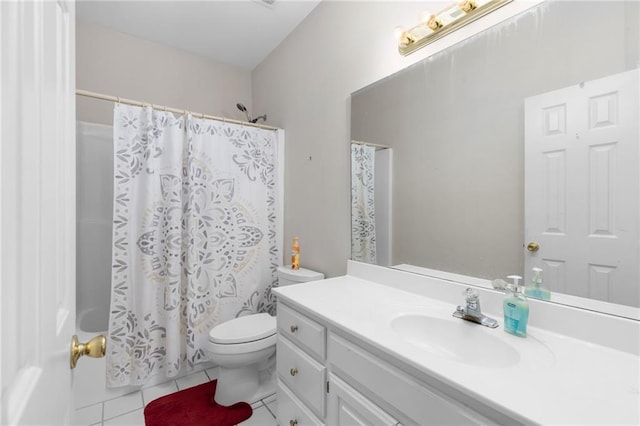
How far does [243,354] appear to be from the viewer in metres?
1.66

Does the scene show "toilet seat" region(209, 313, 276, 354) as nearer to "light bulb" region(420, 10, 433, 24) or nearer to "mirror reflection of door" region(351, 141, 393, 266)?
"mirror reflection of door" region(351, 141, 393, 266)

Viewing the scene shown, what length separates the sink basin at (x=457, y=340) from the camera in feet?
2.97

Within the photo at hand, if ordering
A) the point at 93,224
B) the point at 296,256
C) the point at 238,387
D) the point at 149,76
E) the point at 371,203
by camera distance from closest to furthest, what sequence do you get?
the point at 371,203
the point at 238,387
the point at 296,256
the point at 93,224
the point at 149,76

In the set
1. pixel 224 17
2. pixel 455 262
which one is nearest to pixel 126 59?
pixel 224 17

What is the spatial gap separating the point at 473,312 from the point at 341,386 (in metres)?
0.53

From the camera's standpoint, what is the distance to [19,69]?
1.09 feet

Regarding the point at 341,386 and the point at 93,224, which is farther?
the point at 93,224

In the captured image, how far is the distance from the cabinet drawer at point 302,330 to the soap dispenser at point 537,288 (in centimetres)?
73

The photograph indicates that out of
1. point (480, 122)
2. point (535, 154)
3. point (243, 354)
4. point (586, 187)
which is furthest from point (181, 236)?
point (586, 187)

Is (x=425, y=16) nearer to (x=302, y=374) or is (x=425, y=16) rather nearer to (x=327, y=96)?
(x=327, y=96)

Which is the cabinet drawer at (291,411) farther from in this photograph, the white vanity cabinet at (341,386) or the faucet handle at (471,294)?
the faucet handle at (471,294)

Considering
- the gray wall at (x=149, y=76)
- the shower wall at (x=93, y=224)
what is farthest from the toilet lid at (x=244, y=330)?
the gray wall at (x=149, y=76)

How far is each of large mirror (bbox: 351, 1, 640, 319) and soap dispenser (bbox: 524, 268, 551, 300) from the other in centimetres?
2

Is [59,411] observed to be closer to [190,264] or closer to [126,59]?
[190,264]
